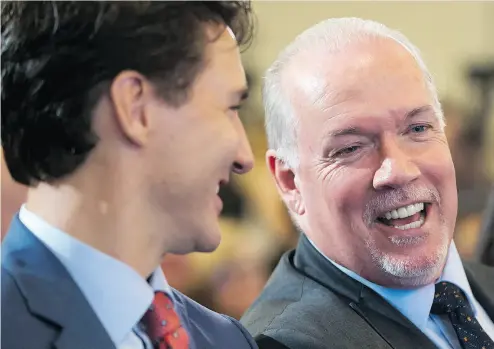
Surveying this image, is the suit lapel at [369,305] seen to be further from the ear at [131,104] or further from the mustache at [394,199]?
the ear at [131,104]

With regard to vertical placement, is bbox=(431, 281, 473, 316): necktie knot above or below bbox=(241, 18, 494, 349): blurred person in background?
below

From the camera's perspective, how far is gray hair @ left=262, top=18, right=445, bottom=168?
40.6 inches

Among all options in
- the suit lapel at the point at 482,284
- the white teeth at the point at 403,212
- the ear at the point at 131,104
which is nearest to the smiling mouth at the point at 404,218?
the white teeth at the point at 403,212

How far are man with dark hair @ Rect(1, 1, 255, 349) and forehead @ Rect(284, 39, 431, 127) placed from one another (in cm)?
35

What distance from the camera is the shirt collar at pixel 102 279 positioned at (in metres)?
0.64

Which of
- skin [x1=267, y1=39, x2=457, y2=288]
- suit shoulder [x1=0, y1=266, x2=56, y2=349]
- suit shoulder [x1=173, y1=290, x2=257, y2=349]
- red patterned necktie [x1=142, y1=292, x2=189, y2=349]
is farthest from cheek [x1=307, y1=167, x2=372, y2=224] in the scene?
suit shoulder [x1=0, y1=266, x2=56, y2=349]

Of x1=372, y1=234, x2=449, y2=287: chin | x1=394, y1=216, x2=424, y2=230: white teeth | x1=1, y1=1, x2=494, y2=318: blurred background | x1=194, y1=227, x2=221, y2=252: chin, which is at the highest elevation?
x1=194, y1=227, x2=221, y2=252: chin

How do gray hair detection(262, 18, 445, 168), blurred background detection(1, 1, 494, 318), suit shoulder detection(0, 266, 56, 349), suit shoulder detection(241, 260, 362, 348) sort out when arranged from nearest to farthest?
suit shoulder detection(0, 266, 56, 349)
suit shoulder detection(241, 260, 362, 348)
gray hair detection(262, 18, 445, 168)
blurred background detection(1, 1, 494, 318)

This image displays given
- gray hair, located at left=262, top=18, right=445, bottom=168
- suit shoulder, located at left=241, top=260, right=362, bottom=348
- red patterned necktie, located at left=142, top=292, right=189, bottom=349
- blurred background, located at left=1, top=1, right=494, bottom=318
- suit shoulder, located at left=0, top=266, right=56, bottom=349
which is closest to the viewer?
suit shoulder, located at left=0, top=266, right=56, bottom=349

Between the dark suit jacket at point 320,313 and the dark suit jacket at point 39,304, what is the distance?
33cm

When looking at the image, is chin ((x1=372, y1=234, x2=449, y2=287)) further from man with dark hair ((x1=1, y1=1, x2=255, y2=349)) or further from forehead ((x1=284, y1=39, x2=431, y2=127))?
man with dark hair ((x1=1, y1=1, x2=255, y2=349))

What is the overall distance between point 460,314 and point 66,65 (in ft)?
2.27

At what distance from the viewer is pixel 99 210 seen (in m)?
0.64

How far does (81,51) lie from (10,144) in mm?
108
